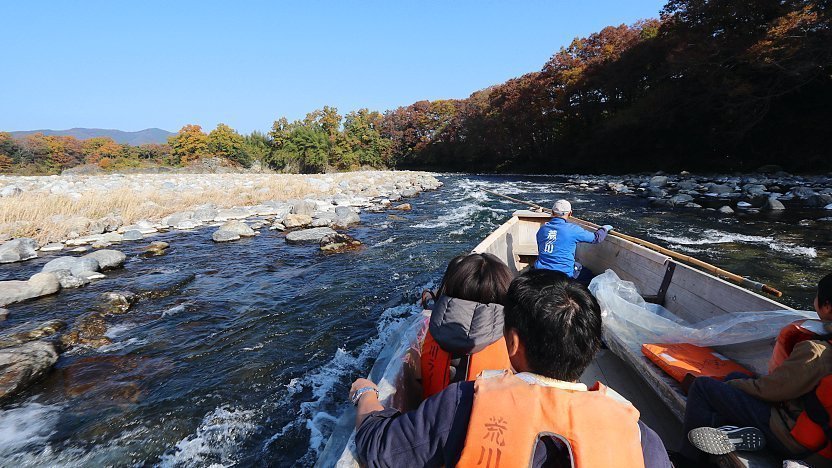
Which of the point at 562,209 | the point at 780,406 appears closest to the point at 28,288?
the point at 562,209

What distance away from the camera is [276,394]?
11.8 ft

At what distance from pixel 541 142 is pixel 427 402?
4257 centimetres

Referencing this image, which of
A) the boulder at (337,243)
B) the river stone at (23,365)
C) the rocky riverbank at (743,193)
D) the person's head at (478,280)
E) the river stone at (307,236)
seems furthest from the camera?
the rocky riverbank at (743,193)

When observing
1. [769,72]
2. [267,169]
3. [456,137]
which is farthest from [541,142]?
[267,169]

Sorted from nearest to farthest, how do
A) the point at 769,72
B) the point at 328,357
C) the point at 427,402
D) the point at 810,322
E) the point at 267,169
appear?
the point at 427,402
the point at 810,322
the point at 328,357
the point at 769,72
the point at 267,169

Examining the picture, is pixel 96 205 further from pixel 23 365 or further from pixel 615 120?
pixel 615 120

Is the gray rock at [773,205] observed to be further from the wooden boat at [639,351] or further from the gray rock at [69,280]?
the gray rock at [69,280]

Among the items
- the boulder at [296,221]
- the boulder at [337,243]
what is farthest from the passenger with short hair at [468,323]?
the boulder at [296,221]

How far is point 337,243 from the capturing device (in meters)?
8.68

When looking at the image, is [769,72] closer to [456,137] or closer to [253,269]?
[253,269]

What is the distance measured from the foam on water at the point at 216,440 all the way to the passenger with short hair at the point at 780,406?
3088 mm

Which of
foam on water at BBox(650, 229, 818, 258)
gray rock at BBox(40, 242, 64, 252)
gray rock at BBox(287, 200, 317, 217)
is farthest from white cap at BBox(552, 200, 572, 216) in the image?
gray rock at BBox(40, 242, 64, 252)

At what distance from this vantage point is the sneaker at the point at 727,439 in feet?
5.74

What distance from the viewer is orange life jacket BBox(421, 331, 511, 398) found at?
1836 mm
